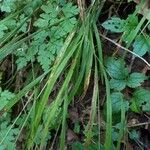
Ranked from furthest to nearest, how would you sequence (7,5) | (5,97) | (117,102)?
(7,5), (5,97), (117,102)

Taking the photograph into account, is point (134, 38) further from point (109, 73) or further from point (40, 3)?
point (40, 3)

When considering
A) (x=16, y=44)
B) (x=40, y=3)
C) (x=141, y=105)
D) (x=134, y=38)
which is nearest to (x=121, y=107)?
(x=141, y=105)

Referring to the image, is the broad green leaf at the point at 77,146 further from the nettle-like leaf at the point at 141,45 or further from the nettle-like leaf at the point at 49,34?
the nettle-like leaf at the point at 141,45

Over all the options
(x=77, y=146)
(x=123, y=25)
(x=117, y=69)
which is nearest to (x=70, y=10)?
(x=123, y=25)

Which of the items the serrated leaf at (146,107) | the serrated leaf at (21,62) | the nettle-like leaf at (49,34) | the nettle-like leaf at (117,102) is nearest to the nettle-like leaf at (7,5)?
the nettle-like leaf at (49,34)

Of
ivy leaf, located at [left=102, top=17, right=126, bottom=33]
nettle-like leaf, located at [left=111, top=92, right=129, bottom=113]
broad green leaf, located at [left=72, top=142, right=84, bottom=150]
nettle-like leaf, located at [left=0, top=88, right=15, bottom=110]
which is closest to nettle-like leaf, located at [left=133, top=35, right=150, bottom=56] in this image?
ivy leaf, located at [left=102, top=17, right=126, bottom=33]

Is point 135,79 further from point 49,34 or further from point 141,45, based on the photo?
point 49,34
